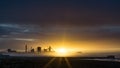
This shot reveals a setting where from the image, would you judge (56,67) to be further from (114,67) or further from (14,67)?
(114,67)

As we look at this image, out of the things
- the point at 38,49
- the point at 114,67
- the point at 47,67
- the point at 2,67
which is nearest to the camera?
the point at 2,67

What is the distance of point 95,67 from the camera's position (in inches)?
2657

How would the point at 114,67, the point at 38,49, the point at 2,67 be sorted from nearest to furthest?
the point at 2,67, the point at 114,67, the point at 38,49

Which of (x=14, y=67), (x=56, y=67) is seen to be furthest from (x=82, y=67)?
(x=14, y=67)

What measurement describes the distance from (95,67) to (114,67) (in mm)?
4936

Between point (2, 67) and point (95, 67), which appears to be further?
point (95, 67)

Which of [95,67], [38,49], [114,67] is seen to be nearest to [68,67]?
[95,67]

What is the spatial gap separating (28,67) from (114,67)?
62.4 ft

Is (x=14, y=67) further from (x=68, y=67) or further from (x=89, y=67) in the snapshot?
(x=89, y=67)

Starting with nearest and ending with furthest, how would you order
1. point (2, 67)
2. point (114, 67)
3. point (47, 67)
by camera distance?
point (2, 67) < point (47, 67) < point (114, 67)

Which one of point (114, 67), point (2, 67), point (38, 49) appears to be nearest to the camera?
point (2, 67)

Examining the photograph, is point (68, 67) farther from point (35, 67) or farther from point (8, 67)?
point (8, 67)

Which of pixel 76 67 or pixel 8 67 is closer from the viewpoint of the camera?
pixel 8 67

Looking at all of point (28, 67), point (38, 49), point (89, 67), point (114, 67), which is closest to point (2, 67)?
point (28, 67)
